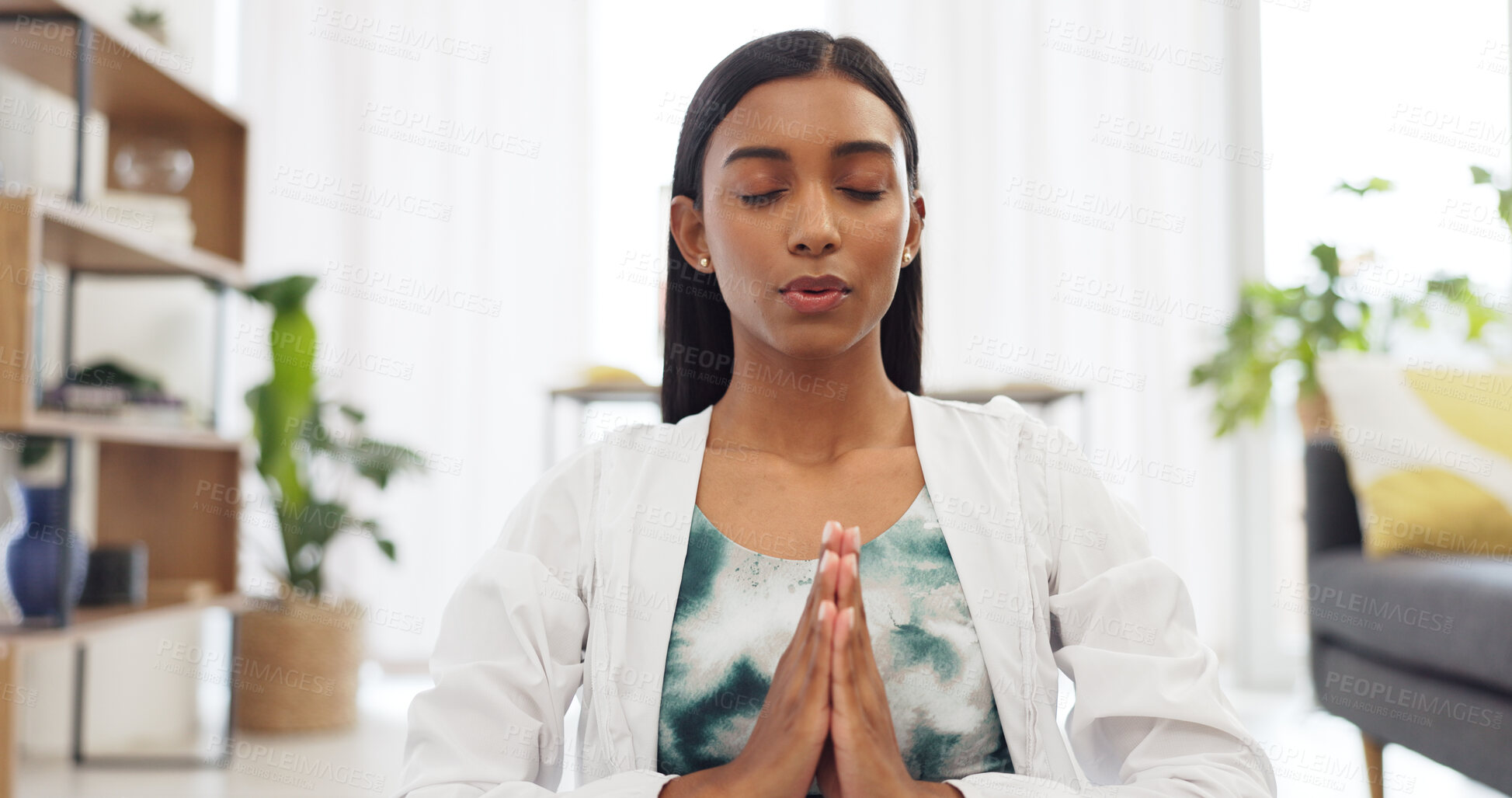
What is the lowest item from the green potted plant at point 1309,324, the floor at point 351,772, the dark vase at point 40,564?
the floor at point 351,772

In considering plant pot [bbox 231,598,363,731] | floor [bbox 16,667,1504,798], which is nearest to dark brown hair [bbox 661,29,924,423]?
floor [bbox 16,667,1504,798]

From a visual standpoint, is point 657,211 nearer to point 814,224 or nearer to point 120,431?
point 120,431

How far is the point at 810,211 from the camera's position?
3.05ft

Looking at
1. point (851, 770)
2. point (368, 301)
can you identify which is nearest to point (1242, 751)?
point (851, 770)

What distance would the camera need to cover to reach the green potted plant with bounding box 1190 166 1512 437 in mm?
3176

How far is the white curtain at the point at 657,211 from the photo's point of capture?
12.8 feet

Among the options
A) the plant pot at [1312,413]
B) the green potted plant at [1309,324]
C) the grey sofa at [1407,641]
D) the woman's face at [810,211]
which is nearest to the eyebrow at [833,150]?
the woman's face at [810,211]

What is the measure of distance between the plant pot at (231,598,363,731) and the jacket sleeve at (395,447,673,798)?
233cm

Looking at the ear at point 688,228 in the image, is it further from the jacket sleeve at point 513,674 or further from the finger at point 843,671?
the finger at point 843,671

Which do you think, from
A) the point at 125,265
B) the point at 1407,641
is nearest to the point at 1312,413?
the point at 1407,641

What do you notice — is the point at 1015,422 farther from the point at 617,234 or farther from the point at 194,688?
the point at 617,234

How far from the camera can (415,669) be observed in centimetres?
386

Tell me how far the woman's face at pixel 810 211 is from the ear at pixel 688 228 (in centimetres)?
9

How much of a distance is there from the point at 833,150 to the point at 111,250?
A: 218 centimetres
